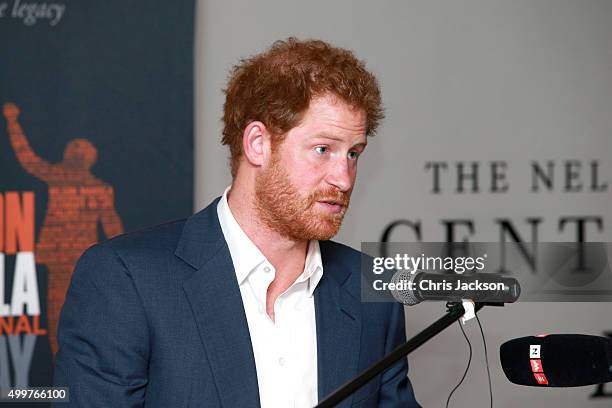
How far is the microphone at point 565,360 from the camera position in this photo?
104cm

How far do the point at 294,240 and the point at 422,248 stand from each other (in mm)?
394

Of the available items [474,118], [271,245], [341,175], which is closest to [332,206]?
[341,175]

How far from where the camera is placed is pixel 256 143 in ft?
5.05

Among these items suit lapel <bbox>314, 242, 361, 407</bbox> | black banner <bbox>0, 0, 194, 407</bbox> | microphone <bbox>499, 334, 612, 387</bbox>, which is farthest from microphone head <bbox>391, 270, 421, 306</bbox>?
black banner <bbox>0, 0, 194, 407</bbox>

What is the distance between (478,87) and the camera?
2.64 metres

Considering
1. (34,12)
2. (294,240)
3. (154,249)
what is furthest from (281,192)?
(34,12)

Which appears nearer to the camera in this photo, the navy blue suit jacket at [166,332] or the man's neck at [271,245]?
the navy blue suit jacket at [166,332]

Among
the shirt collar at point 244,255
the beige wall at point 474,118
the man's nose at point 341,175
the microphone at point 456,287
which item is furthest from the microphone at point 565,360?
the beige wall at point 474,118

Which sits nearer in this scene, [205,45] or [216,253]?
[216,253]

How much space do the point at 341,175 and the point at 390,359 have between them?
507 millimetres

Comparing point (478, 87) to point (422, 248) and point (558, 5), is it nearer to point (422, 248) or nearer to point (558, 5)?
point (558, 5)

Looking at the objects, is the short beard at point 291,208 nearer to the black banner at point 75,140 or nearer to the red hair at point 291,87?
the red hair at point 291,87

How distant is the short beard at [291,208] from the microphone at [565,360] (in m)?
0.44

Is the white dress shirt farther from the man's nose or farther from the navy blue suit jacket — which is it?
the man's nose
